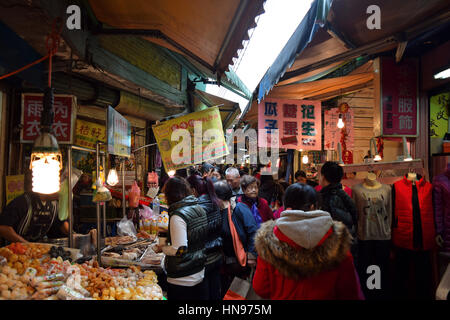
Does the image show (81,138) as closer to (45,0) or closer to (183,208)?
(45,0)

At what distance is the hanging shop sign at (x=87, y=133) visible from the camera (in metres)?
7.21

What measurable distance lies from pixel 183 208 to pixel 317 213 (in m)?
1.81

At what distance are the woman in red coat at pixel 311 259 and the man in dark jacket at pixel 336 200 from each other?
176cm

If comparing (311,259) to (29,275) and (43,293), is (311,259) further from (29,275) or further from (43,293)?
(29,275)

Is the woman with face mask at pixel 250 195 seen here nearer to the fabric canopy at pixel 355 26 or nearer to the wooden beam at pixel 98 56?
the fabric canopy at pixel 355 26

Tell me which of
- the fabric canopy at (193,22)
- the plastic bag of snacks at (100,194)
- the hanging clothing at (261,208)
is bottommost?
the hanging clothing at (261,208)

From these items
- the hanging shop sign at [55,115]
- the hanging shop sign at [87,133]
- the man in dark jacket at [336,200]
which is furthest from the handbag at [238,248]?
the hanging shop sign at [87,133]

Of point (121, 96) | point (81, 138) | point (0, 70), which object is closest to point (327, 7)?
point (0, 70)

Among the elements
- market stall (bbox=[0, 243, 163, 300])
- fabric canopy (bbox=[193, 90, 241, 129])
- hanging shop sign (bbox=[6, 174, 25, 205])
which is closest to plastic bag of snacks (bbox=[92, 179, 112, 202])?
market stall (bbox=[0, 243, 163, 300])

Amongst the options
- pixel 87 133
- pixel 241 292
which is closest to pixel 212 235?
pixel 241 292

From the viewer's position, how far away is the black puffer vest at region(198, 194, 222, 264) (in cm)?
369

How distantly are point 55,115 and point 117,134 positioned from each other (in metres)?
1.00

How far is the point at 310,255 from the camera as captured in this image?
6.15ft

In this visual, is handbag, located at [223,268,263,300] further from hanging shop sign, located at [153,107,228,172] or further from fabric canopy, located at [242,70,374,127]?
fabric canopy, located at [242,70,374,127]
